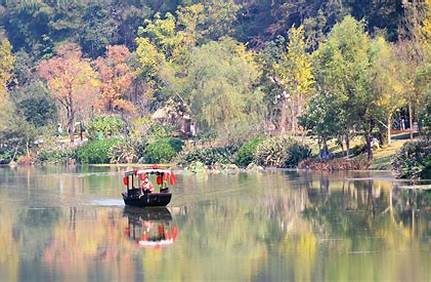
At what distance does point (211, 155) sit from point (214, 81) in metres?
5.70

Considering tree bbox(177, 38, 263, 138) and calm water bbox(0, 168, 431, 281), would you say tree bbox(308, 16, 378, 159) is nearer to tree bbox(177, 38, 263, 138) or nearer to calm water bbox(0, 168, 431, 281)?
calm water bbox(0, 168, 431, 281)

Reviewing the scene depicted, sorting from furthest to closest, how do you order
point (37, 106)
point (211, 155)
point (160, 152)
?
point (37, 106) → point (160, 152) → point (211, 155)

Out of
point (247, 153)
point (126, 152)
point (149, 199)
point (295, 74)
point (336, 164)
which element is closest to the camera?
point (149, 199)

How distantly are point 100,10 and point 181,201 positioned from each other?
80.3 meters

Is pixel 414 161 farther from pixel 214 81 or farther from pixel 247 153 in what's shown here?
pixel 214 81

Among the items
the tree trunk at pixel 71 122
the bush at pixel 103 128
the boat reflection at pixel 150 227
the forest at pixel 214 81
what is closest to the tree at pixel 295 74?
the forest at pixel 214 81

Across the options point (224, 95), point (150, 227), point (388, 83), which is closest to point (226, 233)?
point (150, 227)

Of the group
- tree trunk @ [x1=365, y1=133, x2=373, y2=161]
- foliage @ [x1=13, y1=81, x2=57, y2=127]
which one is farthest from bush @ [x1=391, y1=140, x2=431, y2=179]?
foliage @ [x1=13, y1=81, x2=57, y2=127]

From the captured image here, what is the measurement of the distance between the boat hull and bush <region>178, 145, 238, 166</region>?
2693 centimetres

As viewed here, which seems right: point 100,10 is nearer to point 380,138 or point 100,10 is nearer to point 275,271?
point 380,138

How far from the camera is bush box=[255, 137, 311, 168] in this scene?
6788 centimetres

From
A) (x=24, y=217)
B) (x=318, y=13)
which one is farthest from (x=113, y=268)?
(x=318, y=13)

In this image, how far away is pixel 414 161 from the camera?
5247cm

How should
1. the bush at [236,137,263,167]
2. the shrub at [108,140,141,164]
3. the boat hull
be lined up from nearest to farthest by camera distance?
the boat hull → the bush at [236,137,263,167] → the shrub at [108,140,141,164]
